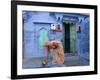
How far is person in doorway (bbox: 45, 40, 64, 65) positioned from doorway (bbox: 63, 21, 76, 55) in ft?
0.18

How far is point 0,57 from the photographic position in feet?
6.01

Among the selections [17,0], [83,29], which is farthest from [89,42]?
[17,0]

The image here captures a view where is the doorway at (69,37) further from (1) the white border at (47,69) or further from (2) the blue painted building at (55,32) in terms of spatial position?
(1) the white border at (47,69)

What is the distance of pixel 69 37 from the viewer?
2.03 m

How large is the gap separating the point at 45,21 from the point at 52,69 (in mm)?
467

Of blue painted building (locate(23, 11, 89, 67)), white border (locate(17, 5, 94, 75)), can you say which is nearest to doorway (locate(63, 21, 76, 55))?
blue painted building (locate(23, 11, 89, 67))

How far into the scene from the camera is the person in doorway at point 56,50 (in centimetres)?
196

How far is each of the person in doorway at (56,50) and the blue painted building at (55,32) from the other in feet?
0.12

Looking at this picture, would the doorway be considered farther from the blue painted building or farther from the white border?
the white border

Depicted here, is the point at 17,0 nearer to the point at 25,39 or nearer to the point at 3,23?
the point at 3,23

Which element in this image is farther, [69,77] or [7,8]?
[69,77]

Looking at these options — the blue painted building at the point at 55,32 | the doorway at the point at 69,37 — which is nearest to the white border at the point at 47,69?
the blue painted building at the point at 55,32

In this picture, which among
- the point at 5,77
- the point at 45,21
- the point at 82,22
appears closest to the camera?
the point at 5,77

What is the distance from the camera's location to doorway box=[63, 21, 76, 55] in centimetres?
202
